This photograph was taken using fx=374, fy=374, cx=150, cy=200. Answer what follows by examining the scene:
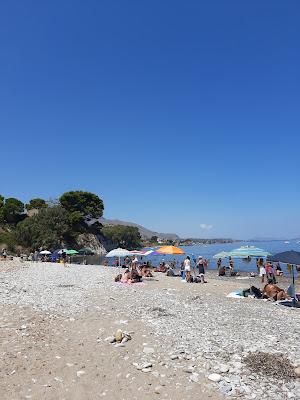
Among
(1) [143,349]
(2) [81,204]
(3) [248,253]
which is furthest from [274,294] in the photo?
(2) [81,204]

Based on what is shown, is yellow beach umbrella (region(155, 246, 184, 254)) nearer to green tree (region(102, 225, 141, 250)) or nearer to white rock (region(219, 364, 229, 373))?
white rock (region(219, 364, 229, 373))

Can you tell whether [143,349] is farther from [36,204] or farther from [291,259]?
[36,204]

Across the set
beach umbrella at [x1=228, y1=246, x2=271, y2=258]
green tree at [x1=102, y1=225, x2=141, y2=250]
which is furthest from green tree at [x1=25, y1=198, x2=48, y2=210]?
beach umbrella at [x1=228, y1=246, x2=271, y2=258]

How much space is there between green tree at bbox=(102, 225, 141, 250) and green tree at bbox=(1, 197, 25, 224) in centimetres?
4200

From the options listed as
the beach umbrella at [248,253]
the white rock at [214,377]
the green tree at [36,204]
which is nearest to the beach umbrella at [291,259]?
the beach umbrella at [248,253]

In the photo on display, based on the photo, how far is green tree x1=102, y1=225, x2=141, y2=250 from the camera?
523 feet

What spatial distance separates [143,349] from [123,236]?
15783 cm

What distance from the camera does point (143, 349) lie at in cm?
1045

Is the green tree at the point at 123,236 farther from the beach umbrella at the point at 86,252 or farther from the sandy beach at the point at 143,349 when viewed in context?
the sandy beach at the point at 143,349

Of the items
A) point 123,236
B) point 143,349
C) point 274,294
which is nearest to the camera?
point 143,349

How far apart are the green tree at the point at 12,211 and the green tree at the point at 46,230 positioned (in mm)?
12282

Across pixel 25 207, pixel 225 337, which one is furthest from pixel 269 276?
pixel 25 207

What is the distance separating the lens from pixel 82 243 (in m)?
118

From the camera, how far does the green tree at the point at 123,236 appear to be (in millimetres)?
159500
